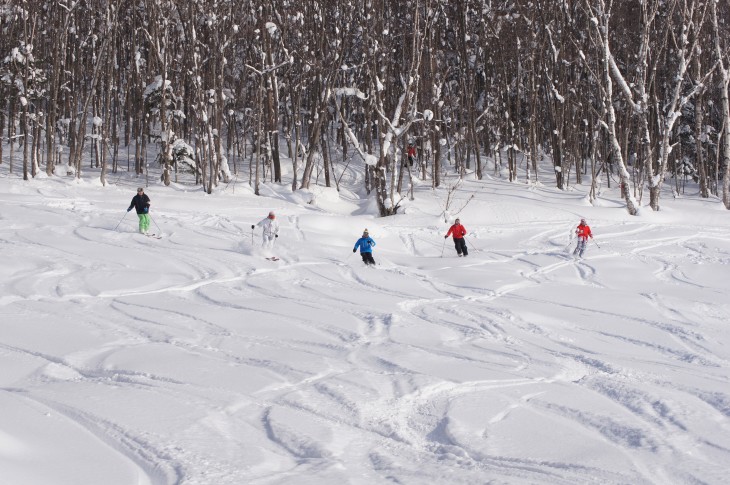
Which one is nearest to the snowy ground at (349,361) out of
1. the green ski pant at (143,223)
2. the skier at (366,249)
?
the skier at (366,249)

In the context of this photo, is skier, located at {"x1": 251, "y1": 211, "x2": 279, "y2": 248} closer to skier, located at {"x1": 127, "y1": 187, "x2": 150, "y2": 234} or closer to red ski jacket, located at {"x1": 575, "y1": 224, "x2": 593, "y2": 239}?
skier, located at {"x1": 127, "y1": 187, "x2": 150, "y2": 234}

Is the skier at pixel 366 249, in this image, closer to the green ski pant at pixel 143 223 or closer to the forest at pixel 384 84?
the green ski pant at pixel 143 223

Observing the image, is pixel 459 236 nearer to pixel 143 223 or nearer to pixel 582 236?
pixel 582 236

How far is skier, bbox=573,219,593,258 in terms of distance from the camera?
65.1 ft

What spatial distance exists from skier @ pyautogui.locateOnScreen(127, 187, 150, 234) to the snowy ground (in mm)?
718

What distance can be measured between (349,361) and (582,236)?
12393mm

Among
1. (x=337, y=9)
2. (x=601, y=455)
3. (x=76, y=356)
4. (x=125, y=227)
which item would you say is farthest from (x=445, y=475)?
(x=337, y=9)

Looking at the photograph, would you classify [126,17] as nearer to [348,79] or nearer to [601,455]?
[348,79]

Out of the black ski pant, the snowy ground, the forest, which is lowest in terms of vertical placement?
the snowy ground

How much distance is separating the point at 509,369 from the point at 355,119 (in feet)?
117

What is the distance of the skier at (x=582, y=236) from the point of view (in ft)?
65.1

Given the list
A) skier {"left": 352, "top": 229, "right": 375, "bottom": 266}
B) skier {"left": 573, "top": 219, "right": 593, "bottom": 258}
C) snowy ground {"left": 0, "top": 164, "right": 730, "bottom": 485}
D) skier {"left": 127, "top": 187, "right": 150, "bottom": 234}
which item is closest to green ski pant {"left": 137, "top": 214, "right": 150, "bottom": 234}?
skier {"left": 127, "top": 187, "right": 150, "bottom": 234}

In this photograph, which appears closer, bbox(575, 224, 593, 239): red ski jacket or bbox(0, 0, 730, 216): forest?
bbox(575, 224, 593, 239): red ski jacket

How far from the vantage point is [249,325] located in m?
11.4
